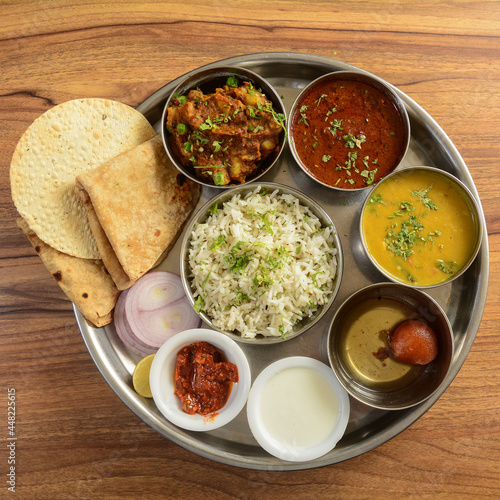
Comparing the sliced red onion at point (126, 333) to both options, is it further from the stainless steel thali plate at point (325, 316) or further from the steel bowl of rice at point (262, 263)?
the steel bowl of rice at point (262, 263)

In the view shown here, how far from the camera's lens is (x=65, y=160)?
2379 mm

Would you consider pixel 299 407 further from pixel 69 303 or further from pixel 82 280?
pixel 69 303

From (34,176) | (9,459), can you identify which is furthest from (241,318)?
(9,459)

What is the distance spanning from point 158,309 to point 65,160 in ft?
3.41

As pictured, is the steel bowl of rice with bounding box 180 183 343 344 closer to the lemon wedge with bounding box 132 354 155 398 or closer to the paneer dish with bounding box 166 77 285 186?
the paneer dish with bounding box 166 77 285 186

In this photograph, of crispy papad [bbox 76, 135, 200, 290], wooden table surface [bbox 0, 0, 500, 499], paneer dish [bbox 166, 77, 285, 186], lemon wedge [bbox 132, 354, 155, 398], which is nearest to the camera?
paneer dish [bbox 166, 77, 285, 186]

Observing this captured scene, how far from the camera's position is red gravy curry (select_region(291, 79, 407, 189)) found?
2256 millimetres

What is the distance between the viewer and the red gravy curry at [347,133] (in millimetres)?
2256

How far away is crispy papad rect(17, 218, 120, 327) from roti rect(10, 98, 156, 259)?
0.07 meters

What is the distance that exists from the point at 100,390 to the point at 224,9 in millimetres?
2613

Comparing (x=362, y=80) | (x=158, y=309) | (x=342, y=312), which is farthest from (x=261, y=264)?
(x=362, y=80)

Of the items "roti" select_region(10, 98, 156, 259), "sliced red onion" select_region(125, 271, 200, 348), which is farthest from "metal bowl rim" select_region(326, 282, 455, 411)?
"roti" select_region(10, 98, 156, 259)

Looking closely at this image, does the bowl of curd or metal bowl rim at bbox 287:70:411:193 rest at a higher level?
metal bowl rim at bbox 287:70:411:193

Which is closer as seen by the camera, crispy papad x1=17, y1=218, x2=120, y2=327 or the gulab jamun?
the gulab jamun
